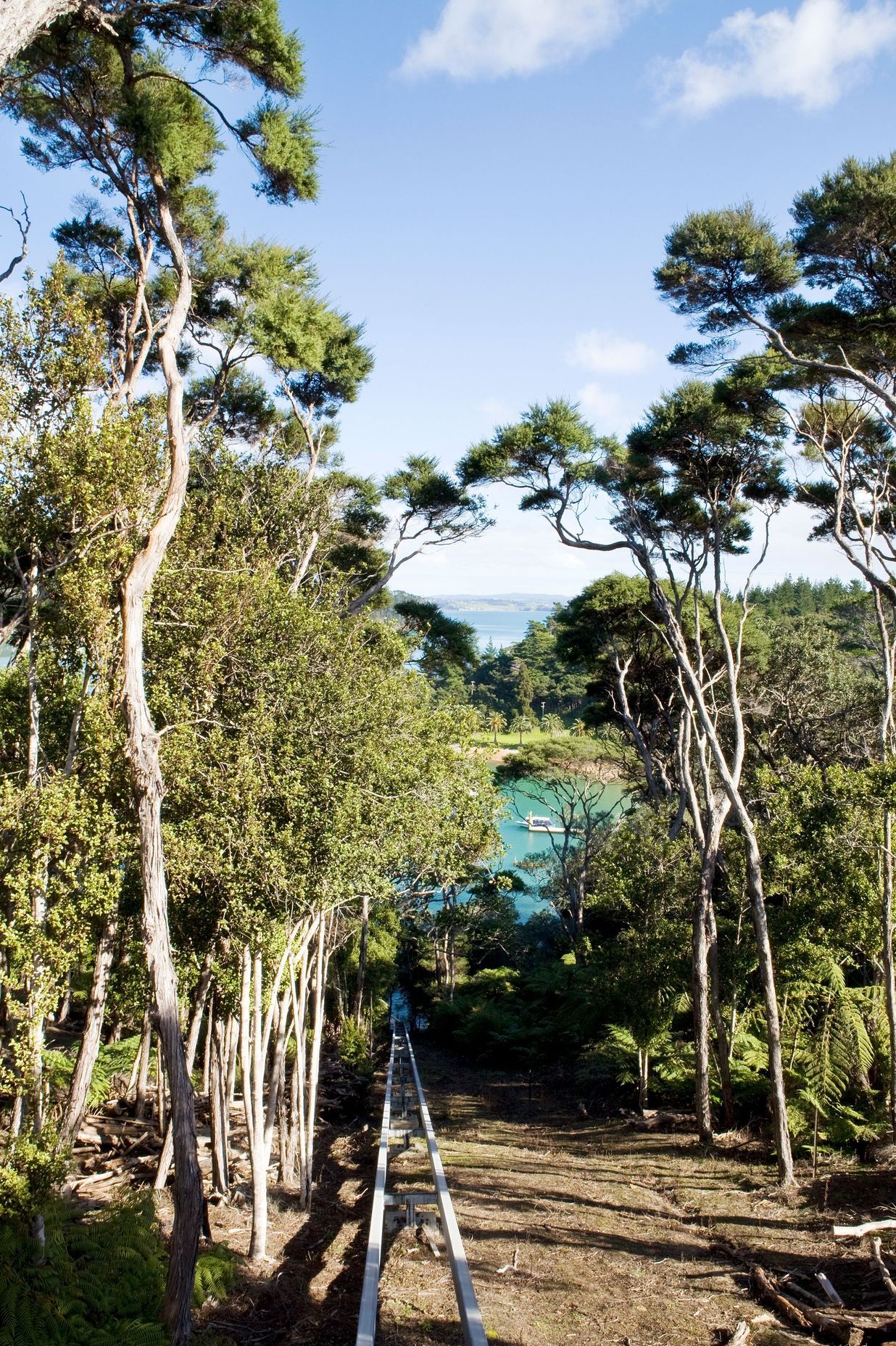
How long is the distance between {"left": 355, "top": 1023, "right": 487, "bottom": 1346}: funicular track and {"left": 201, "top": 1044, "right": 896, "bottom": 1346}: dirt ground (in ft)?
0.90

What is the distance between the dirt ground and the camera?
20.1 ft

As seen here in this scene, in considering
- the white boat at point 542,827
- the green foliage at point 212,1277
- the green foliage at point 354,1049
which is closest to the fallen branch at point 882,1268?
the green foliage at point 212,1277

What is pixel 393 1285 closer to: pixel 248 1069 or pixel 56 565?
pixel 248 1069

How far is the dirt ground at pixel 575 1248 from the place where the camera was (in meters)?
6.14

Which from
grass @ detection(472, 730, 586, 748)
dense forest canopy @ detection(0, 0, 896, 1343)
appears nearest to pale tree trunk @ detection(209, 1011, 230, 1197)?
dense forest canopy @ detection(0, 0, 896, 1343)

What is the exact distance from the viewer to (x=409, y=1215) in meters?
8.12

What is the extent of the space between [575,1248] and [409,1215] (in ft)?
5.15

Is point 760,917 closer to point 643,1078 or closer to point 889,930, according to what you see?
point 889,930

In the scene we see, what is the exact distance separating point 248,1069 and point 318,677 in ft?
13.5

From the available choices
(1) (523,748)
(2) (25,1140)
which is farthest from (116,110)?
(1) (523,748)

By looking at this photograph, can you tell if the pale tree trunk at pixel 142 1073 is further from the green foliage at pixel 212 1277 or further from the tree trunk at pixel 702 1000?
the tree trunk at pixel 702 1000

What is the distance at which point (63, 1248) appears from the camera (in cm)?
677

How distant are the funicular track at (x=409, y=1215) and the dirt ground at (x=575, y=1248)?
0.27m

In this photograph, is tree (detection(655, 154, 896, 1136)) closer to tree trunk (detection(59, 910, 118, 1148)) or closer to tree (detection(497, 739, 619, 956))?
tree trunk (detection(59, 910, 118, 1148))
